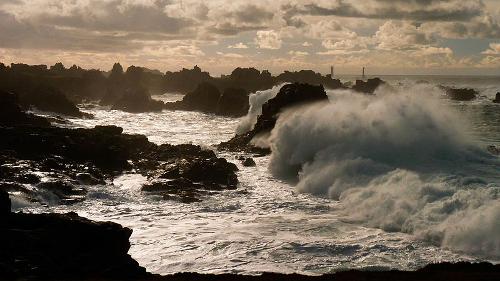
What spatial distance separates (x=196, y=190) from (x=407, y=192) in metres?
10.1

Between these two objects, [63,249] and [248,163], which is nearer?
[63,249]

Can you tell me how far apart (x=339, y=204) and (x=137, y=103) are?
67.8 metres

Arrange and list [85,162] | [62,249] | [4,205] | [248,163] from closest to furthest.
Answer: [62,249] → [4,205] → [85,162] → [248,163]

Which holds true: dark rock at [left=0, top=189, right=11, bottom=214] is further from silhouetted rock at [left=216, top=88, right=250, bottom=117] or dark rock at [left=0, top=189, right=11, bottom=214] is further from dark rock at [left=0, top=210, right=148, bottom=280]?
silhouetted rock at [left=216, top=88, right=250, bottom=117]

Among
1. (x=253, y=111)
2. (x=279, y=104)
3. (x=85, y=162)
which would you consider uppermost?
(x=279, y=104)

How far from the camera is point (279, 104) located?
135ft

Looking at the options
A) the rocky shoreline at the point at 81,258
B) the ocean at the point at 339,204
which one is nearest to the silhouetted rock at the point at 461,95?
the ocean at the point at 339,204

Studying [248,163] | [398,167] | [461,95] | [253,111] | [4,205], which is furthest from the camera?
[461,95]

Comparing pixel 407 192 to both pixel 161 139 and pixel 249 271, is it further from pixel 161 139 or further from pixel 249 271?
pixel 161 139

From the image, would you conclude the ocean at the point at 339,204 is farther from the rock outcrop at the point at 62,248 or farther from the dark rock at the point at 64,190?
the rock outcrop at the point at 62,248

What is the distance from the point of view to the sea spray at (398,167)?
1811cm

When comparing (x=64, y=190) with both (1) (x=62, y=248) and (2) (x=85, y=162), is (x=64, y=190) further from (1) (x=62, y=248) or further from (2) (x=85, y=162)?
(1) (x=62, y=248)

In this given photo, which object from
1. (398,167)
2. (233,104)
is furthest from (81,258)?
(233,104)

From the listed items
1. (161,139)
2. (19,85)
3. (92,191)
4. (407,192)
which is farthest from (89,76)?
(407,192)
